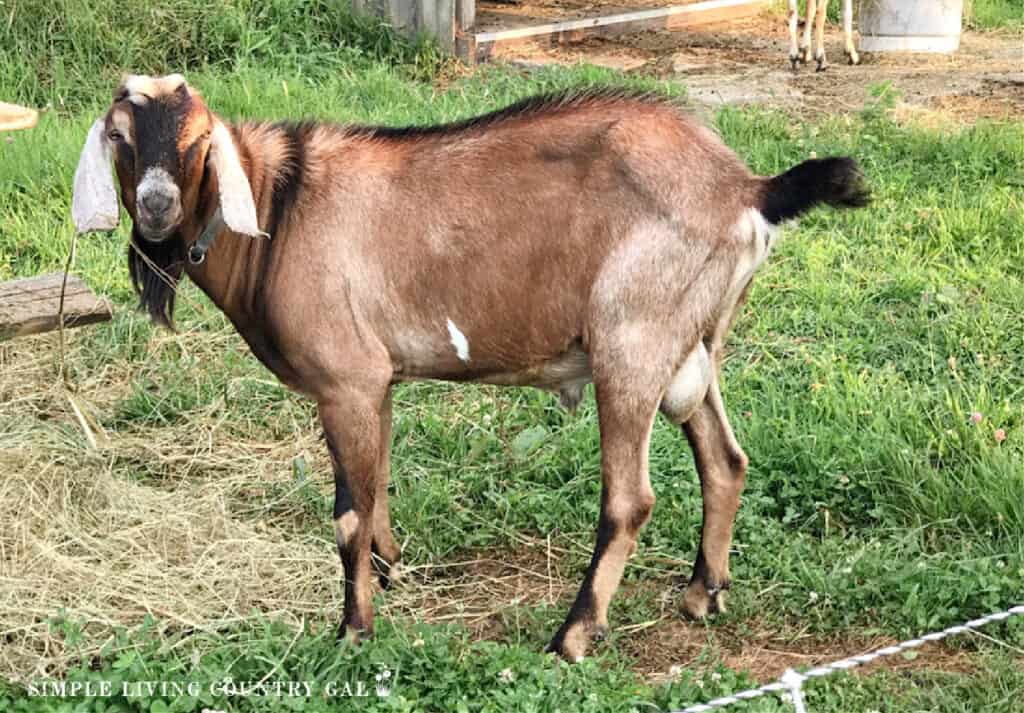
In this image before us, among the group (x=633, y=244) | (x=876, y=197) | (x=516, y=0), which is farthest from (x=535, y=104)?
(x=516, y=0)

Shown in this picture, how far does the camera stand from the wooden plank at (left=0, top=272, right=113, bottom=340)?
5258 mm

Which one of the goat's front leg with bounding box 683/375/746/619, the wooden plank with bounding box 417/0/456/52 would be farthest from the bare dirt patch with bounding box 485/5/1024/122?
the goat's front leg with bounding box 683/375/746/619

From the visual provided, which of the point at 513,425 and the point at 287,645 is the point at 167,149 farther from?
the point at 513,425

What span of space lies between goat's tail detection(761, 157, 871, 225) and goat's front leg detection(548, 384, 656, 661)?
2.04 ft

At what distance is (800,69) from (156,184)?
7.23m

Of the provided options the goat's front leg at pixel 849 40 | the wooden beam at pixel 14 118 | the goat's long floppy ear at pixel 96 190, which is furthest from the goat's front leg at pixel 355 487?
the goat's front leg at pixel 849 40

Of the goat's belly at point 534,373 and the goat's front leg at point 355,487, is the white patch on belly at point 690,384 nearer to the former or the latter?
the goat's belly at point 534,373

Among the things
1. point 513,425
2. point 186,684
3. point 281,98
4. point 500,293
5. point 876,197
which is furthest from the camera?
point 281,98

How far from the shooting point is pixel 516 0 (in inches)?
480

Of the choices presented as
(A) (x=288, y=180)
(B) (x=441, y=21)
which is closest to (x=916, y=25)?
(B) (x=441, y=21)

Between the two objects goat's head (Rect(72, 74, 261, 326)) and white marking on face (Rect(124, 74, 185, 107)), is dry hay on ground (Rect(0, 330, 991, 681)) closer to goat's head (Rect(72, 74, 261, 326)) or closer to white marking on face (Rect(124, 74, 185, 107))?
goat's head (Rect(72, 74, 261, 326))

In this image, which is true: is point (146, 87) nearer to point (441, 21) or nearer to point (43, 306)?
point (43, 306)

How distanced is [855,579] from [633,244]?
1270mm

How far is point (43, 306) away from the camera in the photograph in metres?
5.34
